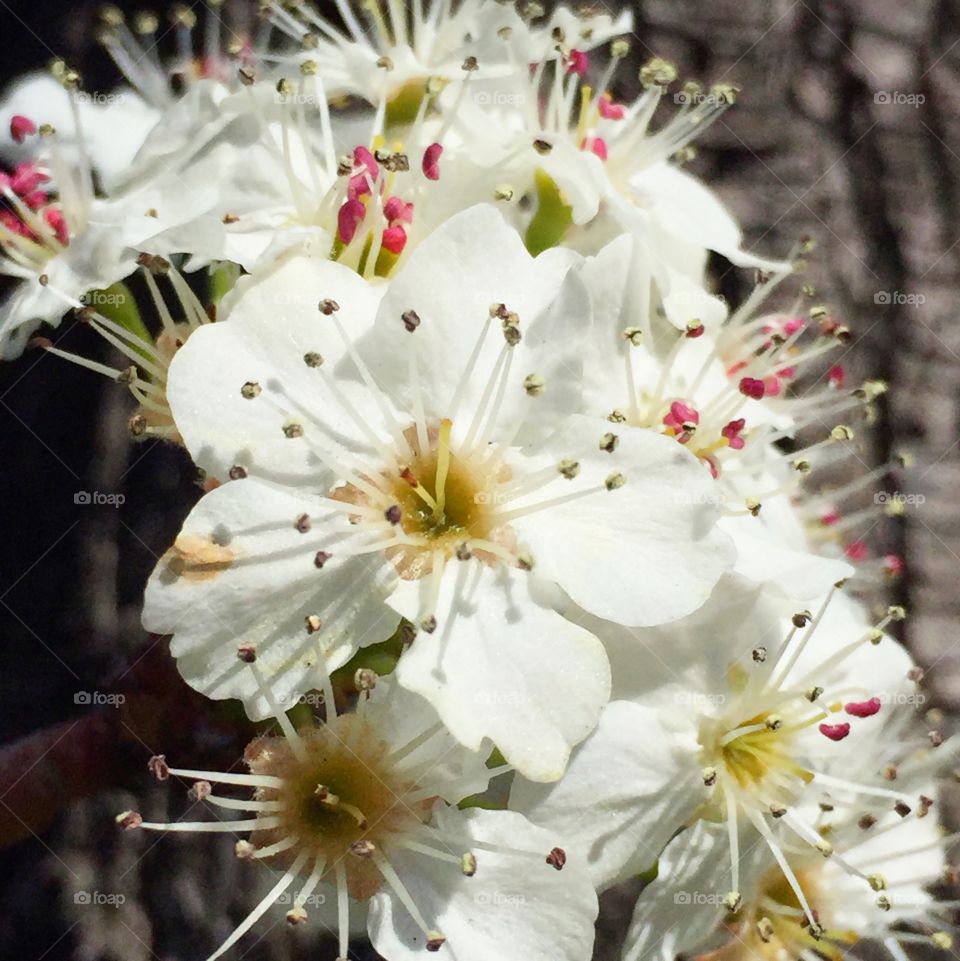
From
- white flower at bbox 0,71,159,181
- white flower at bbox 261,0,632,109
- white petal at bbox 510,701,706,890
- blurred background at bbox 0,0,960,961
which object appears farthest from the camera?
blurred background at bbox 0,0,960,961

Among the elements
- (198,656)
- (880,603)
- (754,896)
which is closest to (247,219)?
(198,656)

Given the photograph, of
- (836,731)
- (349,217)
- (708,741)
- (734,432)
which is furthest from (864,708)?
(349,217)

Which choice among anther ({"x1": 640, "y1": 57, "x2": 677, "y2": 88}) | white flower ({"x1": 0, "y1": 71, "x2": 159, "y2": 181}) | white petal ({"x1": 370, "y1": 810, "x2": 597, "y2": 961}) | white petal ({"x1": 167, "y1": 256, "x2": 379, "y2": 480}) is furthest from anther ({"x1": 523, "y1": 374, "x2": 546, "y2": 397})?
white flower ({"x1": 0, "y1": 71, "x2": 159, "y2": 181})

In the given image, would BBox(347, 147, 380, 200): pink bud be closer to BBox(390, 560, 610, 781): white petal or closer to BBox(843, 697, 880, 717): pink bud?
BBox(390, 560, 610, 781): white petal

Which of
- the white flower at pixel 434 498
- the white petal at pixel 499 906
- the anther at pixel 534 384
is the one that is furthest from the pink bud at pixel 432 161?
the white petal at pixel 499 906

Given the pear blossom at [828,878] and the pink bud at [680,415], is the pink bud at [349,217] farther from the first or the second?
the pear blossom at [828,878]

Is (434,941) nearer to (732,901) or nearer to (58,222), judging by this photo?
(732,901)
